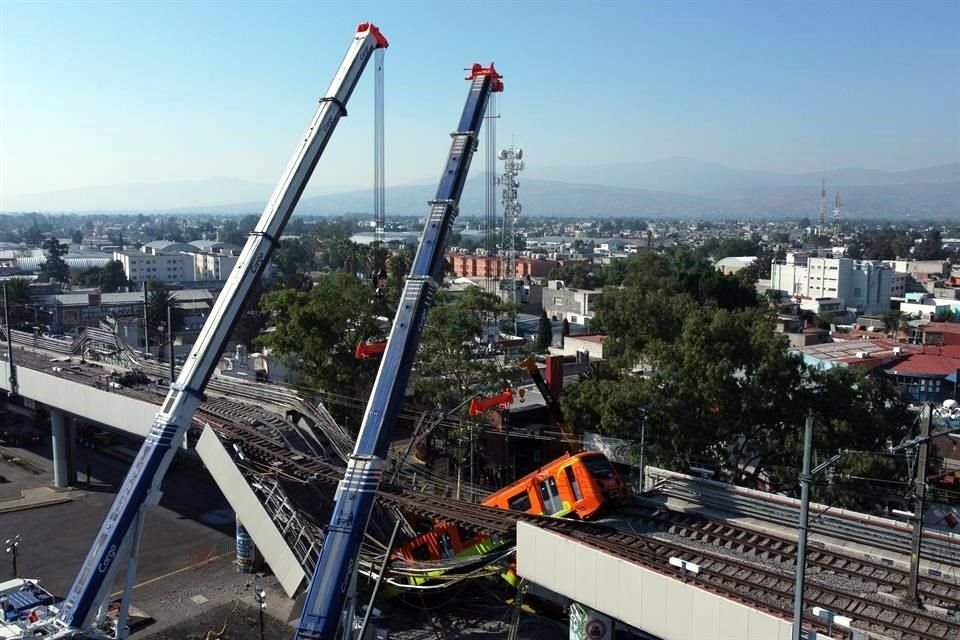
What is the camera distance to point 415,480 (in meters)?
23.7

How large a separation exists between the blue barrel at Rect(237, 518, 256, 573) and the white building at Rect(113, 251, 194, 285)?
9747 cm

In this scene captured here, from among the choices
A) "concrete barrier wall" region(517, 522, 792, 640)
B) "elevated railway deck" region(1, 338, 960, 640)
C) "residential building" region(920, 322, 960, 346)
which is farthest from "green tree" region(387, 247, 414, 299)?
"residential building" region(920, 322, 960, 346)

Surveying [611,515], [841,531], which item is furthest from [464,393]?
[841,531]

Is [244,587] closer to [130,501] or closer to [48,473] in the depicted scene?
[130,501]

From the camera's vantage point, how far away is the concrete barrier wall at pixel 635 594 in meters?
11.8

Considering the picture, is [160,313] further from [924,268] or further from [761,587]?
[924,268]

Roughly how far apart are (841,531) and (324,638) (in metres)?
10.1

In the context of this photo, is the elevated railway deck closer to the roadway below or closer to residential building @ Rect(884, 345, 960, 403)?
the roadway below

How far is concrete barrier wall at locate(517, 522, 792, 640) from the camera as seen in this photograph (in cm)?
1175

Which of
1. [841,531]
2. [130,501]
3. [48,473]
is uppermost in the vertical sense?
[130,501]

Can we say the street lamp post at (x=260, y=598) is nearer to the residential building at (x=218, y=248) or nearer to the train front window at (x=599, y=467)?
the train front window at (x=599, y=467)

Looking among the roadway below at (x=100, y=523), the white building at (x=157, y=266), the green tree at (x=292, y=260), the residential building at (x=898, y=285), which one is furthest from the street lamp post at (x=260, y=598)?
the white building at (x=157, y=266)

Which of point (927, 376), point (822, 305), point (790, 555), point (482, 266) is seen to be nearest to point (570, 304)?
point (822, 305)

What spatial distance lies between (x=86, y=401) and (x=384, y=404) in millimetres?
15854
